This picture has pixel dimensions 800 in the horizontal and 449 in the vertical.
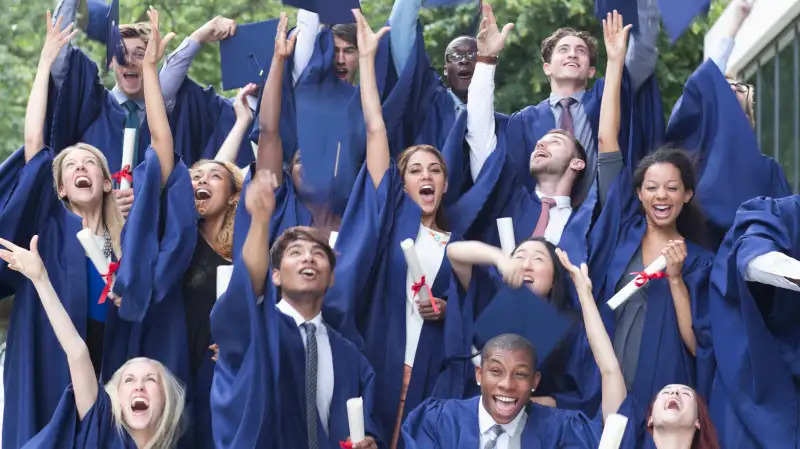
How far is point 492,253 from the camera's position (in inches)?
286

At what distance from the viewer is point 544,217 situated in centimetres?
777

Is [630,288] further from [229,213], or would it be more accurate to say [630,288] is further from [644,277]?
[229,213]

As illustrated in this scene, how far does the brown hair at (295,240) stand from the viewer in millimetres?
7059

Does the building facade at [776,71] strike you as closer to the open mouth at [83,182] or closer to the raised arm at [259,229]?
the open mouth at [83,182]

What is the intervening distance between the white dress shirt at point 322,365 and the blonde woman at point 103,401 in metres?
0.56

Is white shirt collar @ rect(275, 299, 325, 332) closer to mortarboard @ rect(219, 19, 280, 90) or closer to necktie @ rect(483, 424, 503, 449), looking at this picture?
necktie @ rect(483, 424, 503, 449)

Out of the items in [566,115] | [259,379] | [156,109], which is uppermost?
[566,115]

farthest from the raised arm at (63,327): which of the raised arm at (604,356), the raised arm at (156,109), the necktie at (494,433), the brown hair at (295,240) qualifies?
the raised arm at (604,356)

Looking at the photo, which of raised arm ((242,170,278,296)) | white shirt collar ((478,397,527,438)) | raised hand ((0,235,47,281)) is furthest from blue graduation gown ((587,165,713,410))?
raised hand ((0,235,47,281))

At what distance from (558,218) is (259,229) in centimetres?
159

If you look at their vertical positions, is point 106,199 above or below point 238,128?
below

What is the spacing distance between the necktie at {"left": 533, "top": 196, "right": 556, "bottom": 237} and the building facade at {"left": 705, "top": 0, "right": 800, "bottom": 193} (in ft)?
18.0

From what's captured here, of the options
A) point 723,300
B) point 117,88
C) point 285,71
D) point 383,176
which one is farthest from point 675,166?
point 117,88

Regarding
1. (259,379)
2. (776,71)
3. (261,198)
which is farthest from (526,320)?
(776,71)
